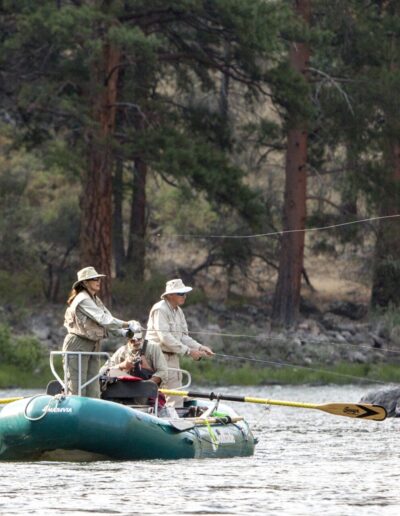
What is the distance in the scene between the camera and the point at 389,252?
128 feet

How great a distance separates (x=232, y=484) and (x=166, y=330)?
3.10 metres

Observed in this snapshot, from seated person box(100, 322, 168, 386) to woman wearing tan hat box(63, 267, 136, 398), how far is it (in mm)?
410

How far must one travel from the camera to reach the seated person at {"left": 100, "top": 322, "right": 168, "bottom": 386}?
1866 cm

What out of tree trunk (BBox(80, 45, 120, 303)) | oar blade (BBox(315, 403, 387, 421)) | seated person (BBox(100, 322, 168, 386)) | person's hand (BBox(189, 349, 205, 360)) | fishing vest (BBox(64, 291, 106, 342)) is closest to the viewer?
fishing vest (BBox(64, 291, 106, 342))

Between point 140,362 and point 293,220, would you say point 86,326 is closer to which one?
point 140,362

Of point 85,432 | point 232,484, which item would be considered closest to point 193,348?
point 85,432

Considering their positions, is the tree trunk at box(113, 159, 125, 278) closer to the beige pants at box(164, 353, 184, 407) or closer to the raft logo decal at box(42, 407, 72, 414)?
the beige pants at box(164, 353, 184, 407)

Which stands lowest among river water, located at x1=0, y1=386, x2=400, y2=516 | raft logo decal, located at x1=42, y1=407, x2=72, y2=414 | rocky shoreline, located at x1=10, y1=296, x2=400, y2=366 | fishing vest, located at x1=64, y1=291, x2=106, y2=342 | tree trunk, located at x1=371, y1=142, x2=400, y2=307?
river water, located at x1=0, y1=386, x2=400, y2=516

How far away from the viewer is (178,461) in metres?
18.2

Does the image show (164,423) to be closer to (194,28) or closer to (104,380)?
(104,380)

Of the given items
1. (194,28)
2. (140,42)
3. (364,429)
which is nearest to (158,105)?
(194,28)

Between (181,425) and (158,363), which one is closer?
(181,425)

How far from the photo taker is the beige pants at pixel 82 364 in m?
17.9

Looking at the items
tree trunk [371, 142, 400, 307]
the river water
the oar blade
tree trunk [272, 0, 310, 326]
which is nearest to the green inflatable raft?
the river water
